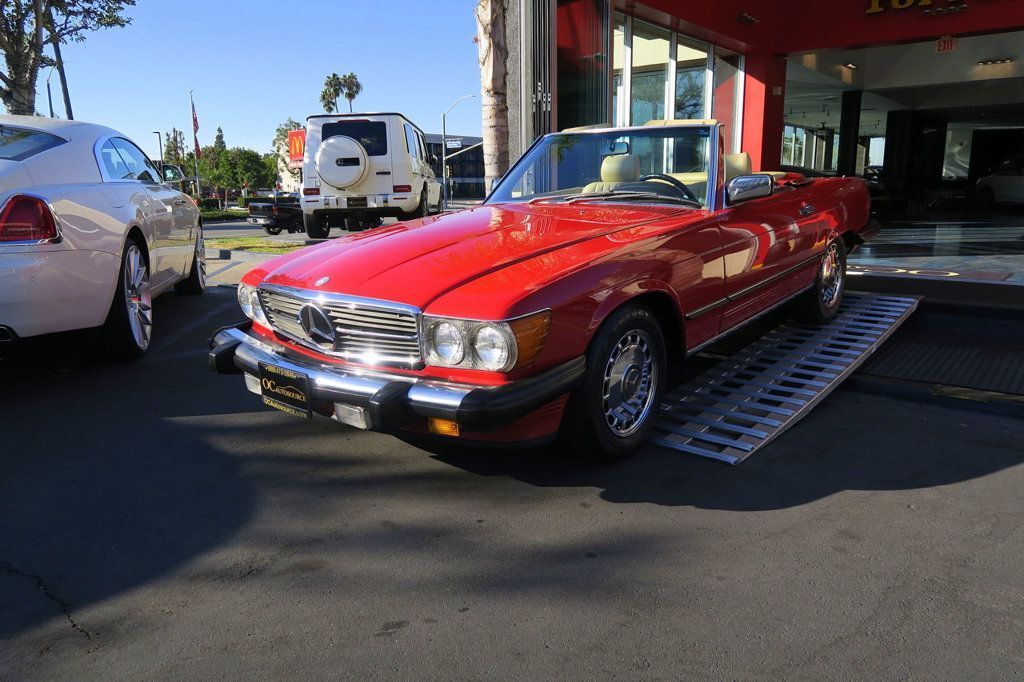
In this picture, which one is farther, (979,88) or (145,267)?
(979,88)

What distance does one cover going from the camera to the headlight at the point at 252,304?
343 centimetres

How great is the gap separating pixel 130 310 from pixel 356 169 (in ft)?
27.8

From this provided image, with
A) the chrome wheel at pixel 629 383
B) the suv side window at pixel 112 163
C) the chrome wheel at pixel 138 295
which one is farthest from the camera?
the suv side window at pixel 112 163

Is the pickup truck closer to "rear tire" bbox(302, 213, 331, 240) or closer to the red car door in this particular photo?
"rear tire" bbox(302, 213, 331, 240)

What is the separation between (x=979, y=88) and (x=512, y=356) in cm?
2417

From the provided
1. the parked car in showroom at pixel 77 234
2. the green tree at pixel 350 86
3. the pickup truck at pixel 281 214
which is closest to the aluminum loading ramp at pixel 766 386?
the parked car in showroom at pixel 77 234

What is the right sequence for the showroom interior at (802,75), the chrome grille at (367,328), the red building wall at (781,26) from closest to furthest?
the chrome grille at (367,328)
the showroom interior at (802,75)
the red building wall at (781,26)

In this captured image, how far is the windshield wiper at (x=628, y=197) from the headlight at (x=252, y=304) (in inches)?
70.5

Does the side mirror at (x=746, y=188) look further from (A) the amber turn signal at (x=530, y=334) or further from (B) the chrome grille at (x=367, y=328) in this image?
(B) the chrome grille at (x=367, y=328)

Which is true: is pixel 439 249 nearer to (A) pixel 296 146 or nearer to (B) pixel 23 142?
(B) pixel 23 142

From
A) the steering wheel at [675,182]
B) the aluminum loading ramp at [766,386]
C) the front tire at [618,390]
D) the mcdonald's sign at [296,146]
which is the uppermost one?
the mcdonald's sign at [296,146]

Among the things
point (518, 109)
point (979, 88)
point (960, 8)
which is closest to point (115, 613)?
point (518, 109)

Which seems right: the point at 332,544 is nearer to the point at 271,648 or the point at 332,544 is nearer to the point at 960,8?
the point at 271,648

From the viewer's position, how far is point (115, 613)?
7.18 feet
